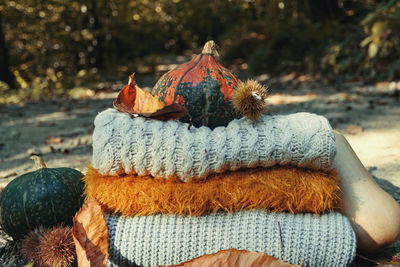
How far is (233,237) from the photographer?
152 cm

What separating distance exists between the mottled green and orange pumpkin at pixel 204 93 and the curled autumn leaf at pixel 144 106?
21cm

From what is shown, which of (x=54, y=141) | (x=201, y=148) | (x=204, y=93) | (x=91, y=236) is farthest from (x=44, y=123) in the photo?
(x=201, y=148)

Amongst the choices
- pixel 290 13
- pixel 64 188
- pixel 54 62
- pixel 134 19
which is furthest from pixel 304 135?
pixel 134 19

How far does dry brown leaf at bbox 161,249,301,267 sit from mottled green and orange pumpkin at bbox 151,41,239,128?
676mm

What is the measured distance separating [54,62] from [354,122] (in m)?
7.20

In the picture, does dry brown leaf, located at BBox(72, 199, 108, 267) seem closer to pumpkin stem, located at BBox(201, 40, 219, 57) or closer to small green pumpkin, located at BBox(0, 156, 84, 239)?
small green pumpkin, located at BBox(0, 156, 84, 239)

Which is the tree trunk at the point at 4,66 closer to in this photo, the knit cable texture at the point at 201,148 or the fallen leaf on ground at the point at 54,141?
the fallen leaf on ground at the point at 54,141

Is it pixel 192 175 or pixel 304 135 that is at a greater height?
pixel 304 135

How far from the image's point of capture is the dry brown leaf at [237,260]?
1314mm

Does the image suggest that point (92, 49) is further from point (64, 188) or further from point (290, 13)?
point (64, 188)

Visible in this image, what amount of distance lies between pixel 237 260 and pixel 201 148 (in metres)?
0.45

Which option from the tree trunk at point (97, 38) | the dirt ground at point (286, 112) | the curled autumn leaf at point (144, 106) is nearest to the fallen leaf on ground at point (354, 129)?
the dirt ground at point (286, 112)

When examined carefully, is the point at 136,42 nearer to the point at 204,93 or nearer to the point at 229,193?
the point at 204,93

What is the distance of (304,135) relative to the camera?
4.90ft
